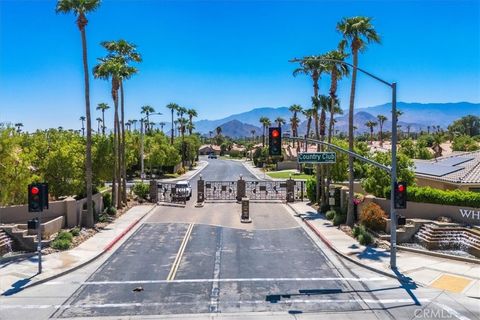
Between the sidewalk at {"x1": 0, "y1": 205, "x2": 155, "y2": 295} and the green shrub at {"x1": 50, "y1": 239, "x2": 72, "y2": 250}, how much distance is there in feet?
1.32

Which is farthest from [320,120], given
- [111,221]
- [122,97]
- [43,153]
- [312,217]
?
[43,153]

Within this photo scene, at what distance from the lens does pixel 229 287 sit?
19500 mm

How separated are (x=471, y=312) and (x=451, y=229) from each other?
1254 cm

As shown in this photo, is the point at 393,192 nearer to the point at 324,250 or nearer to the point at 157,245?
the point at 324,250

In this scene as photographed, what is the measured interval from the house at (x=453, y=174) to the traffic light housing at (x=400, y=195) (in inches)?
472

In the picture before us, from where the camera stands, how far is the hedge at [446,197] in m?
29.4

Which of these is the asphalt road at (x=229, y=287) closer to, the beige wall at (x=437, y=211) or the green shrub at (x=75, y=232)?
the green shrub at (x=75, y=232)

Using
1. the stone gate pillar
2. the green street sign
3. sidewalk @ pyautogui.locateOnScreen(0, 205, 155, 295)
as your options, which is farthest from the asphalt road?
the stone gate pillar

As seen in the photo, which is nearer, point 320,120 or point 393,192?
point 393,192

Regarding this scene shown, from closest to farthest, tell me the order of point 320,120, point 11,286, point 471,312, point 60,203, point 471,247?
1. point 471,312
2. point 11,286
3. point 471,247
4. point 60,203
5. point 320,120

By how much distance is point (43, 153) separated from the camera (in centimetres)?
3484

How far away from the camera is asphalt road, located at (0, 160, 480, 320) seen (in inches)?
656
